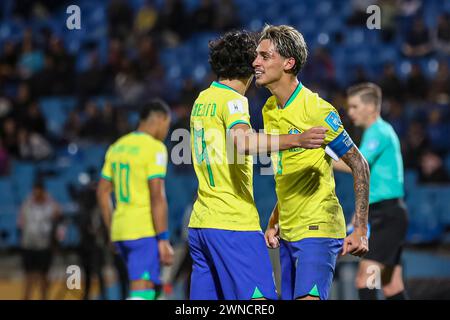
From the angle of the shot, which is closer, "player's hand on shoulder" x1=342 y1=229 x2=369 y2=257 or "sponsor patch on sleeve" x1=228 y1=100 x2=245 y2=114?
"player's hand on shoulder" x1=342 y1=229 x2=369 y2=257

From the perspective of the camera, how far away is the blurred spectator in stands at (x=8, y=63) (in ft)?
52.5

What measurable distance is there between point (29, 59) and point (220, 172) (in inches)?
468

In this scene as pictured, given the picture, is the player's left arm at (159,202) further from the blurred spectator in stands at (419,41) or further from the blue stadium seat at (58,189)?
the blurred spectator in stands at (419,41)

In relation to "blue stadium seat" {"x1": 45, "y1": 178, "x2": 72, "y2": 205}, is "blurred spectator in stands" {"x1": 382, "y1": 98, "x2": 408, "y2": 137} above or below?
above

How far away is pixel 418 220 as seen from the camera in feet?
38.2

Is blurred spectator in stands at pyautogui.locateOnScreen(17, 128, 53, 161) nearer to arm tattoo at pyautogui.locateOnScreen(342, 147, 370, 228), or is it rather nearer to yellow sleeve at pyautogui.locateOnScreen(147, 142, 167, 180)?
yellow sleeve at pyautogui.locateOnScreen(147, 142, 167, 180)

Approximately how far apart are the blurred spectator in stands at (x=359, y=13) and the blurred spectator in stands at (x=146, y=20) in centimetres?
371

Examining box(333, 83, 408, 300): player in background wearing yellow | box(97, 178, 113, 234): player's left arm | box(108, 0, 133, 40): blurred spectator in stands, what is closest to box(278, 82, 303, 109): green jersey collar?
box(333, 83, 408, 300): player in background wearing yellow

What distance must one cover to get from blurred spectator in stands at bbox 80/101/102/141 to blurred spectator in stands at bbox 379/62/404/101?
14.8 ft

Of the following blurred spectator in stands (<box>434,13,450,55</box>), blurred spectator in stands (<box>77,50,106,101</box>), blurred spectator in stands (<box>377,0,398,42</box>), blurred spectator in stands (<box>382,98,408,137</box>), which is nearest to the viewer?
blurred spectator in stands (<box>382,98,408,137</box>)

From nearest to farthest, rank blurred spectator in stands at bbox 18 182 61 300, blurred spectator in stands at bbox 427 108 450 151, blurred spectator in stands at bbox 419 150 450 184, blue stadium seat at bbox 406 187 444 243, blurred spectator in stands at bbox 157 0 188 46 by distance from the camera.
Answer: blurred spectator in stands at bbox 18 182 61 300 < blue stadium seat at bbox 406 187 444 243 < blurred spectator in stands at bbox 419 150 450 184 < blurred spectator in stands at bbox 427 108 450 151 < blurred spectator in stands at bbox 157 0 188 46

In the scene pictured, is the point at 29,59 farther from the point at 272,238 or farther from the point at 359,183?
the point at 359,183

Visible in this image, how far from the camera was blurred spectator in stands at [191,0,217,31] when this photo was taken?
16219mm
